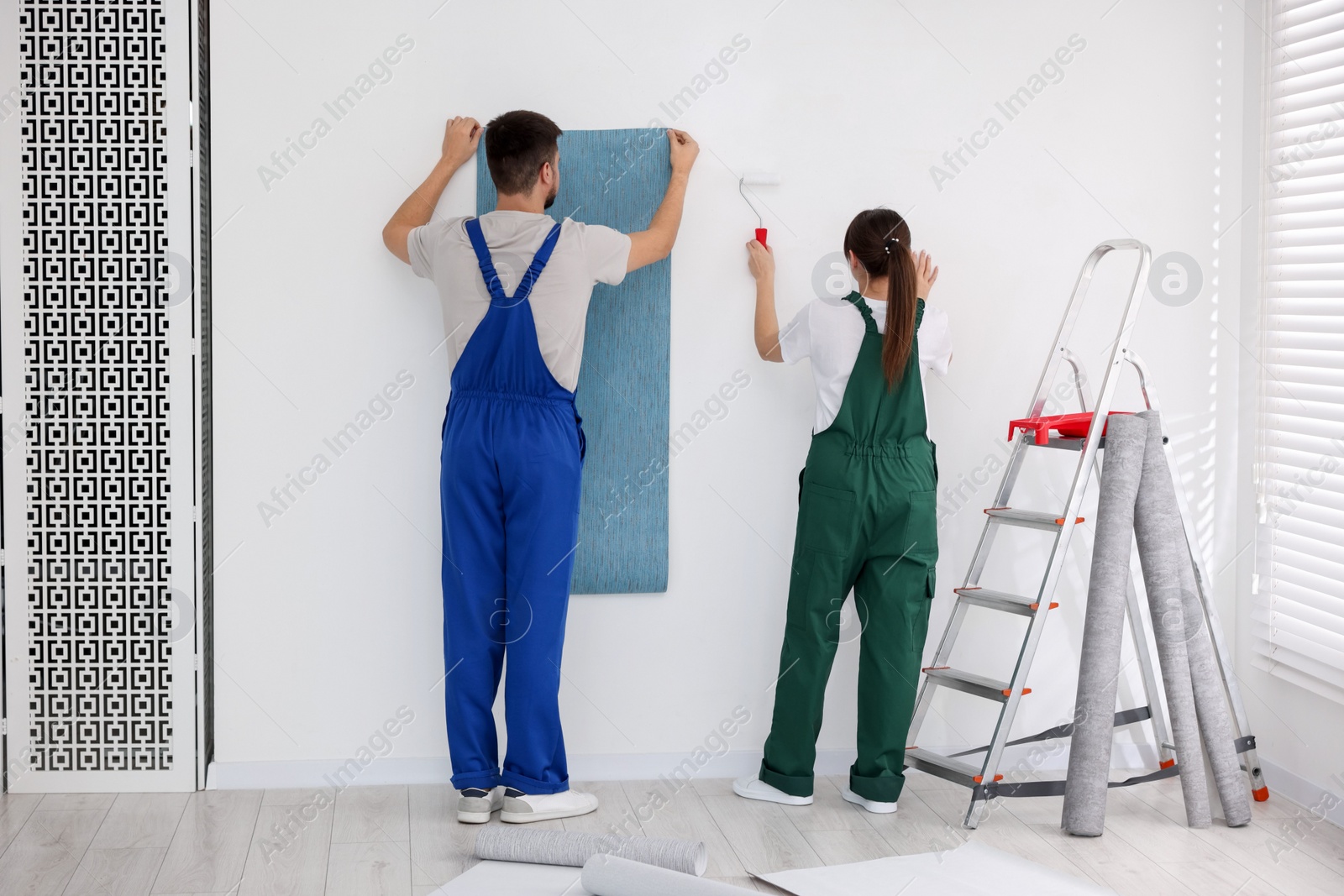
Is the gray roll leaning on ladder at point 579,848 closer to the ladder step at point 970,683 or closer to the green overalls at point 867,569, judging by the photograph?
the green overalls at point 867,569

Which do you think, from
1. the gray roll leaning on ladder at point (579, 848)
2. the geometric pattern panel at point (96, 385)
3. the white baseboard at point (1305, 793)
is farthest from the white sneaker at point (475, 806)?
the white baseboard at point (1305, 793)

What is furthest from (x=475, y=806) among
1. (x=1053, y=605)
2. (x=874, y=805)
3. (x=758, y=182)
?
(x=758, y=182)

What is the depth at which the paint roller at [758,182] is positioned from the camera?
10.4 ft

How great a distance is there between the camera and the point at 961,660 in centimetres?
338

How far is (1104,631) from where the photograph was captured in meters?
2.91

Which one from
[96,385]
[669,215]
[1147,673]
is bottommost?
[1147,673]

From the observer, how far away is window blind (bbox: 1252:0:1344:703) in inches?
121

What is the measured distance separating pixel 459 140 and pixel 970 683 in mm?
2121

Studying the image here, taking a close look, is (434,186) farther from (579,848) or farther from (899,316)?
(579,848)

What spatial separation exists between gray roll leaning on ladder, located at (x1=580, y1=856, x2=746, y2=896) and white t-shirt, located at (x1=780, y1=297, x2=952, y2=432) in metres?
1.30

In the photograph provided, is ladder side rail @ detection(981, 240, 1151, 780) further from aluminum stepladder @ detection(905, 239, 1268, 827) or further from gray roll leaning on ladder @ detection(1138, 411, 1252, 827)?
gray roll leaning on ladder @ detection(1138, 411, 1252, 827)

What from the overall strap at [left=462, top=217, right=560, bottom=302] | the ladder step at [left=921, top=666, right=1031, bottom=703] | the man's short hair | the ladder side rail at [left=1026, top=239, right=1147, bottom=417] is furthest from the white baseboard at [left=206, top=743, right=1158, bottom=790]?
the man's short hair

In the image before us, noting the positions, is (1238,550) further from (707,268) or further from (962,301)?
(707,268)

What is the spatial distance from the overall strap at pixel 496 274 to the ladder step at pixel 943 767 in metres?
1.71
